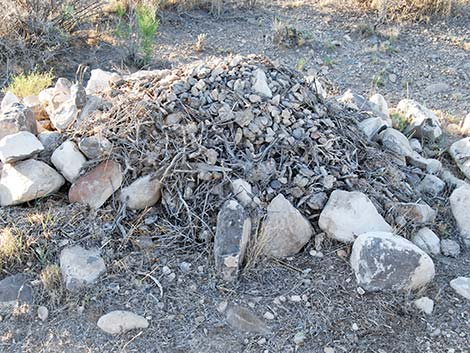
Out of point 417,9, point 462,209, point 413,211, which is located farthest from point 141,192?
point 417,9

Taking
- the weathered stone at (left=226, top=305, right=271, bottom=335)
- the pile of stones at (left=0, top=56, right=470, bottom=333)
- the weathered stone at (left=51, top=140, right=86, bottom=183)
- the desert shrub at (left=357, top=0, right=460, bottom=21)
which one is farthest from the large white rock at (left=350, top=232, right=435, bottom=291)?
the desert shrub at (left=357, top=0, right=460, bottom=21)

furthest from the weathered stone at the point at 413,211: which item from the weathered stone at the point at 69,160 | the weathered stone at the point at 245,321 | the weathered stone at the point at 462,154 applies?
the weathered stone at the point at 69,160

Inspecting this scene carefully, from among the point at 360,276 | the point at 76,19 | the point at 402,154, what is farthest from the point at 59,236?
the point at 76,19

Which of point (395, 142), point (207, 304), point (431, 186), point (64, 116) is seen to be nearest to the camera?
point (207, 304)

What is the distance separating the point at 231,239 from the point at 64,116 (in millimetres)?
1234

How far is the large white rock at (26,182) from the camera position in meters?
3.14

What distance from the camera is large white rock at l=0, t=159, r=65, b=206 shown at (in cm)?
314

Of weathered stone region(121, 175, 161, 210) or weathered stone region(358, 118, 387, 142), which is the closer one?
weathered stone region(121, 175, 161, 210)

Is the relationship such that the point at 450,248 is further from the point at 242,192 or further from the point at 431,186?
the point at 242,192

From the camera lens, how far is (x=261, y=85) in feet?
11.2

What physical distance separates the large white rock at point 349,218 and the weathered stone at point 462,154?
3.37 ft

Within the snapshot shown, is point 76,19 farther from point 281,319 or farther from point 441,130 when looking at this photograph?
point 281,319

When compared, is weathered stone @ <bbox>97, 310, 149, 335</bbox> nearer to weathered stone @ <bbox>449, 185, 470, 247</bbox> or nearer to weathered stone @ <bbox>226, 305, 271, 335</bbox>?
weathered stone @ <bbox>226, 305, 271, 335</bbox>

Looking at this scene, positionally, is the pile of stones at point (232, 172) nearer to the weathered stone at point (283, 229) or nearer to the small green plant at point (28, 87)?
the weathered stone at point (283, 229)
